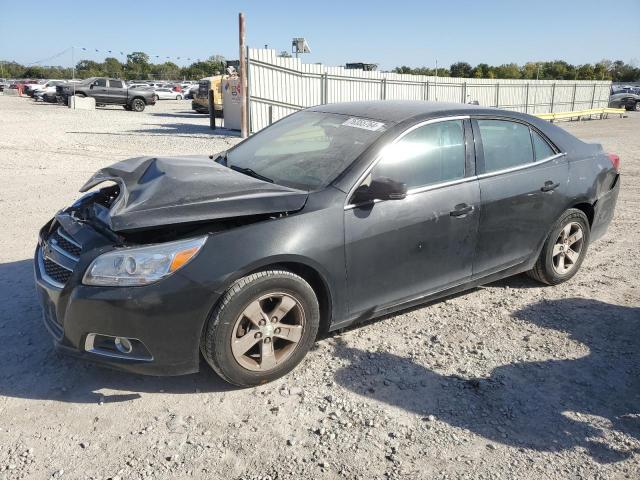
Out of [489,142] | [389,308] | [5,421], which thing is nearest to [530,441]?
[389,308]

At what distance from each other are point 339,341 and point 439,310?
98 cm

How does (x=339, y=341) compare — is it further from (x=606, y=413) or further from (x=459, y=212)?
(x=606, y=413)

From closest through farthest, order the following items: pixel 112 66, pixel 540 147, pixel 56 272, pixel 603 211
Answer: pixel 56 272 → pixel 540 147 → pixel 603 211 → pixel 112 66

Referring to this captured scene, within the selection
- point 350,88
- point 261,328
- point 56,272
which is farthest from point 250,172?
point 350,88

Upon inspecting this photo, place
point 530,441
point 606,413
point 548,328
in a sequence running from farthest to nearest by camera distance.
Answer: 1. point 548,328
2. point 606,413
3. point 530,441

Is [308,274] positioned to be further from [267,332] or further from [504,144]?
[504,144]

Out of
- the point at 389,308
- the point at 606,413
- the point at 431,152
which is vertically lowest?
the point at 606,413

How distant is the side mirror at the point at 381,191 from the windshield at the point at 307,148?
222 millimetres

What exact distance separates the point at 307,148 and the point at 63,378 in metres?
2.22

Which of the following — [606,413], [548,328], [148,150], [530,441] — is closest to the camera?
[530,441]

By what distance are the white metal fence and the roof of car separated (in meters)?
12.0

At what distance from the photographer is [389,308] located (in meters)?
3.69

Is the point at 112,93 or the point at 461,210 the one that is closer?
the point at 461,210

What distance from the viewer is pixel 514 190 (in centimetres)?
416
